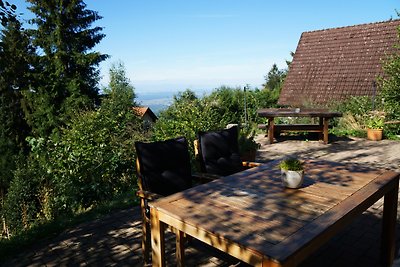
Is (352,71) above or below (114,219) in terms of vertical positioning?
above

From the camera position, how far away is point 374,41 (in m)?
13.9

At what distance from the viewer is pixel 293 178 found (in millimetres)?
2311

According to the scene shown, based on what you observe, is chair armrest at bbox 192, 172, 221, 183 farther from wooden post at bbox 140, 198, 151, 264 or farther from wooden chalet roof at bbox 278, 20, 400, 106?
wooden chalet roof at bbox 278, 20, 400, 106

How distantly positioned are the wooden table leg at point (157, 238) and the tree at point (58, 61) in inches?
685

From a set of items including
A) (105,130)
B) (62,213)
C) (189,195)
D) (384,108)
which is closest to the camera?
(189,195)

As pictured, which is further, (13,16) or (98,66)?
(98,66)

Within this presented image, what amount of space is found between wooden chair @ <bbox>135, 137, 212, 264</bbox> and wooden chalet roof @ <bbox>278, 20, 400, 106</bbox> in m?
11.1

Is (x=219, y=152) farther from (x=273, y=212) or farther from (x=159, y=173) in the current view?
(x=273, y=212)

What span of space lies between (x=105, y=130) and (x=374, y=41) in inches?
497

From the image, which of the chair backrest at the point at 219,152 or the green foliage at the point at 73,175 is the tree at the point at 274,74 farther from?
the chair backrest at the point at 219,152

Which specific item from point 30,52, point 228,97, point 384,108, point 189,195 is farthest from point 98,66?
point 189,195

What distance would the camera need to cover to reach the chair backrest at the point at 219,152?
3.38 m

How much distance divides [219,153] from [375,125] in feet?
23.4

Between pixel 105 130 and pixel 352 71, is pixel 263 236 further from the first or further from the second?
pixel 352 71
